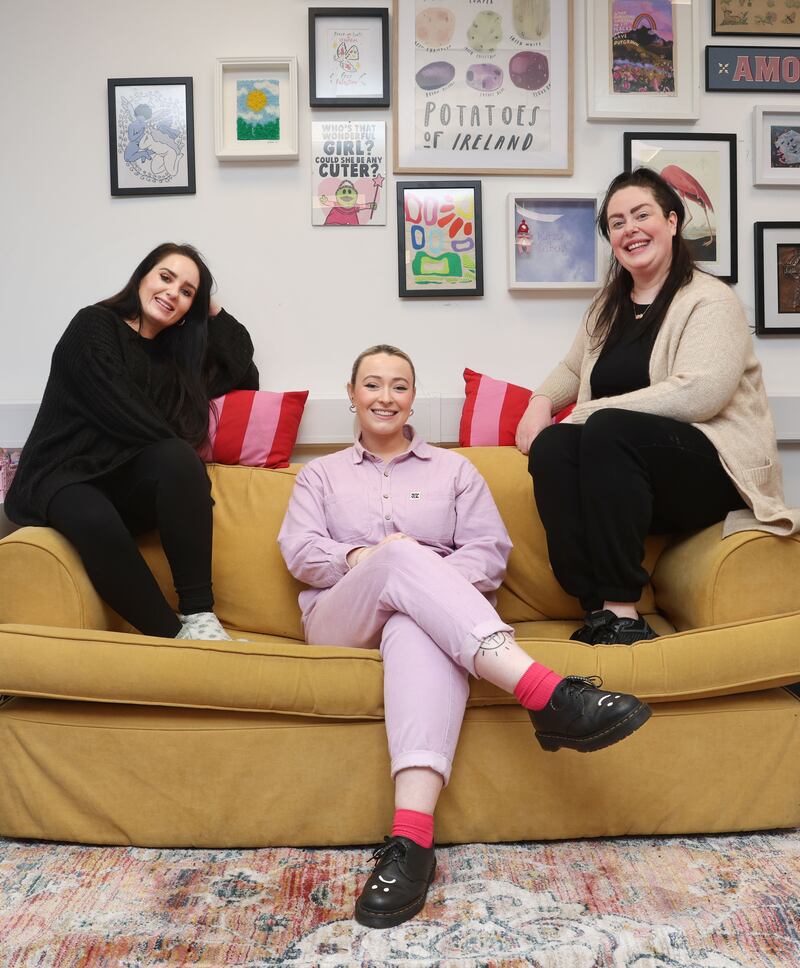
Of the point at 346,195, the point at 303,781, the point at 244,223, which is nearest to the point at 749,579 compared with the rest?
the point at 303,781

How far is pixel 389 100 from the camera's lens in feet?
8.82

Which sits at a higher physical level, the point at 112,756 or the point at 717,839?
the point at 112,756

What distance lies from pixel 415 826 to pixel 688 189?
82.0 inches

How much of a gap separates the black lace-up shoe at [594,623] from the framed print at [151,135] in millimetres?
1729

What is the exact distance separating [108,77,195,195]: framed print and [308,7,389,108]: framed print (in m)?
0.39

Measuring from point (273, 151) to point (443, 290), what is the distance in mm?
646

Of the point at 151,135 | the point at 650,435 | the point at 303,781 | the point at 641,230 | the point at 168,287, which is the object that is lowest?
the point at 303,781

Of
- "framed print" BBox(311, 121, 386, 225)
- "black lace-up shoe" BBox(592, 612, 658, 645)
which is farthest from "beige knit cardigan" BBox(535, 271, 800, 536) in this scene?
"framed print" BBox(311, 121, 386, 225)

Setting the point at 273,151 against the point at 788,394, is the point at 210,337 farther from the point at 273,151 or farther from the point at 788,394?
the point at 788,394

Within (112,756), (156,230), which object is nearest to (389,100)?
(156,230)

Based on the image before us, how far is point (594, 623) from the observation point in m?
1.96

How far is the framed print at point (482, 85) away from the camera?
8.84 feet

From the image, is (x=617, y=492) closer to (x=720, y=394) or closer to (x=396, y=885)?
(x=720, y=394)

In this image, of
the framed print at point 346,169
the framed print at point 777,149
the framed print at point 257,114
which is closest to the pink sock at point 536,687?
the framed print at point 346,169
